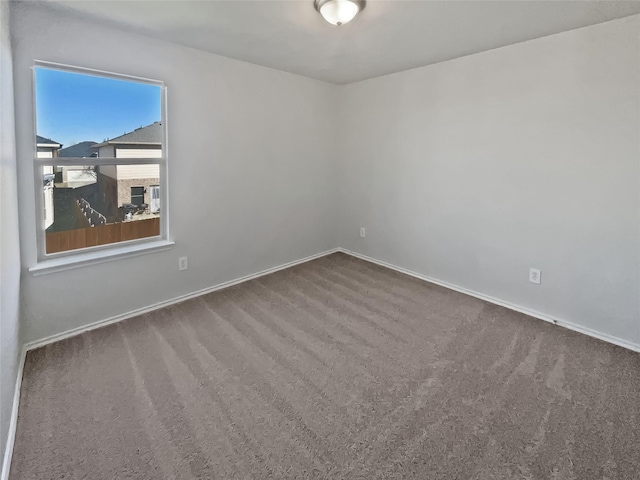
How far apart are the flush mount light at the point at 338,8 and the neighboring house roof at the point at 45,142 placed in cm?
205

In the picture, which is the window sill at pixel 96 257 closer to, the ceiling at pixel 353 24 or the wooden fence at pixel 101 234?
the wooden fence at pixel 101 234

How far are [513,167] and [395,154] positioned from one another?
1.34 m

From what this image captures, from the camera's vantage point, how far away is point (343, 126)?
461 cm

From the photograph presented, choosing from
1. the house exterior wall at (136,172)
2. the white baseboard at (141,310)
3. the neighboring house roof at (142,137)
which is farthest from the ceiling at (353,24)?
the white baseboard at (141,310)

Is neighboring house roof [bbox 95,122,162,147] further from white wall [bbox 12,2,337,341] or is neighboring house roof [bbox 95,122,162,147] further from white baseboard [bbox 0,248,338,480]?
white baseboard [bbox 0,248,338,480]

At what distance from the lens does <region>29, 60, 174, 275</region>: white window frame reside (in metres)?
2.47

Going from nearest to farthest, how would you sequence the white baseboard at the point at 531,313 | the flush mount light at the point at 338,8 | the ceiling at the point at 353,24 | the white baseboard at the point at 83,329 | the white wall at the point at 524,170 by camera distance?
the white baseboard at the point at 83,329 → the flush mount light at the point at 338,8 → the ceiling at the point at 353,24 → the white wall at the point at 524,170 → the white baseboard at the point at 531,313

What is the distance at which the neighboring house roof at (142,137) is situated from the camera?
9.33 ft

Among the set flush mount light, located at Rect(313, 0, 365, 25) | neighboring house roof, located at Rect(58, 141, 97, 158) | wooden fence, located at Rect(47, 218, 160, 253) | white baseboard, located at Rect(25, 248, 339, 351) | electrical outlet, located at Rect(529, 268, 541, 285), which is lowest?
white baseboard, located at Rect(25, 248, 339, 351)

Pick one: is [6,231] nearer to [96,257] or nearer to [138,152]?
[96,257]

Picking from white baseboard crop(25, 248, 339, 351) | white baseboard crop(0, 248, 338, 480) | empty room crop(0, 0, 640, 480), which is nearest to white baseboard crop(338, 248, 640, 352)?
empty room crop(0, 0, 640, 480)

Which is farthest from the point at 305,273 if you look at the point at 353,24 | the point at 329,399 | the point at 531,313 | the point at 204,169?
the point at 353,24

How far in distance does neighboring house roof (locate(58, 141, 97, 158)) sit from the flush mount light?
196 cm

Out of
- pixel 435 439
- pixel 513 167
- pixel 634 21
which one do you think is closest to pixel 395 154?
pixel 513 167
